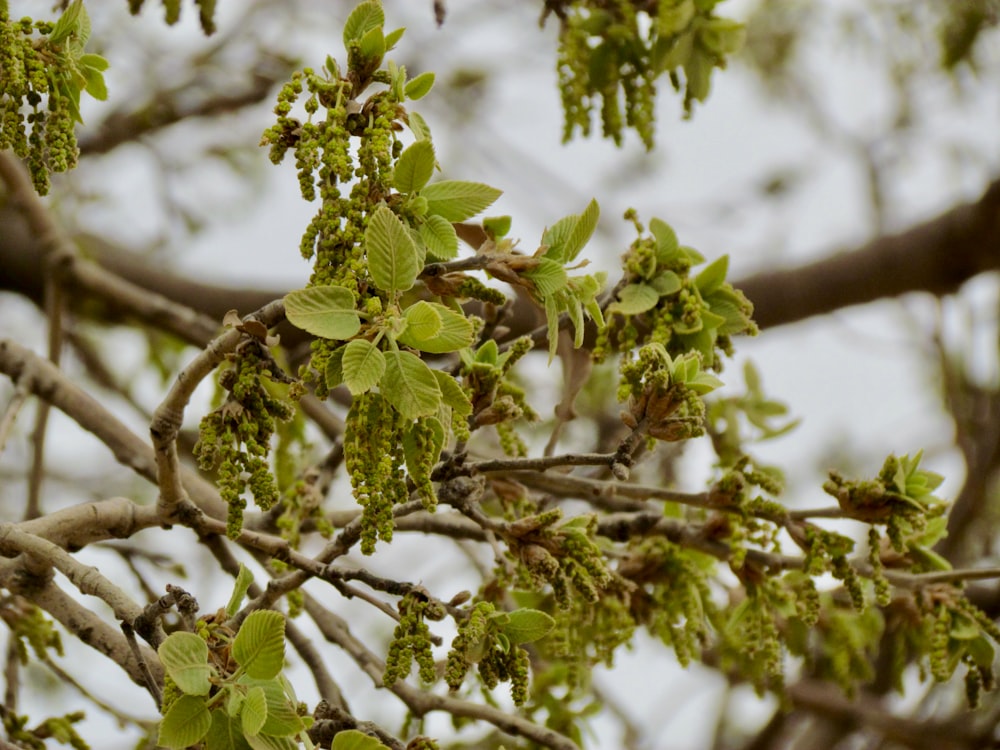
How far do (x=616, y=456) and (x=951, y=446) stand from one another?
2.86 meters

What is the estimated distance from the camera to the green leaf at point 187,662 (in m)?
0.91

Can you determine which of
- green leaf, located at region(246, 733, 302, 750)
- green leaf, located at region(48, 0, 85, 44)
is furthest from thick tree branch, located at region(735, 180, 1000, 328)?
green leaf, located at region(246, 733, 302, 750)

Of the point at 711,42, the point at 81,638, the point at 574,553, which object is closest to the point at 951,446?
the point at 711,42

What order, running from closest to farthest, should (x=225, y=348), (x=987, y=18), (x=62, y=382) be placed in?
(x=225, y=348)
(x=62, y=382)
(x=987, y=18)

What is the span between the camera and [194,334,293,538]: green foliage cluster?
3.11 ft

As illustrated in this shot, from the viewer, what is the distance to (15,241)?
2.85 metres

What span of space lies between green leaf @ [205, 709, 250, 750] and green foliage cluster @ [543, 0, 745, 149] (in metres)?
0.94

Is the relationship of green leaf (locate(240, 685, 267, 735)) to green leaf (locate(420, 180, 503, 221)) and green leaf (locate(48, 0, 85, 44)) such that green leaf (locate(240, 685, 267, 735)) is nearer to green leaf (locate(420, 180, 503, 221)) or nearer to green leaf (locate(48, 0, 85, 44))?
green leaf (locate(420, 180, 503, 221))

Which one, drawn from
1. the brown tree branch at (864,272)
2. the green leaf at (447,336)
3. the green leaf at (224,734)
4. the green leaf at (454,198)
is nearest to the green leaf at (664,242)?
the green leaf at (454,198)

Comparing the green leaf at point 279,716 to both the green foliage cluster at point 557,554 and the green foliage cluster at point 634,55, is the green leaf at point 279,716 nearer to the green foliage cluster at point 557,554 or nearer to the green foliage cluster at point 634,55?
the green foliage cluster at point 557,554

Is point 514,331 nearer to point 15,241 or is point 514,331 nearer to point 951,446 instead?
point 15,241

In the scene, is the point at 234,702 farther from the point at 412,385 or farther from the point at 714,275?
the point at 714,275

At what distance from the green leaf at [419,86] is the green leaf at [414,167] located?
76mm

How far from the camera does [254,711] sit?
900 millimetres
